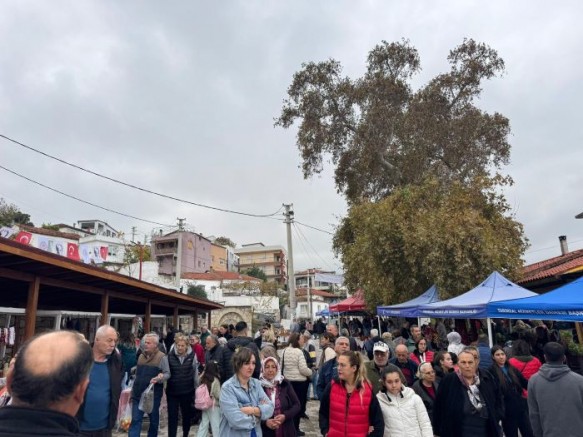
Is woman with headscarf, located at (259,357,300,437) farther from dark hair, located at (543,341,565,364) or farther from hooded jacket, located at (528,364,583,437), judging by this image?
dark hair, located at (543,341,565,364)

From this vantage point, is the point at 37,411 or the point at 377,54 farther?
the point at 377,54

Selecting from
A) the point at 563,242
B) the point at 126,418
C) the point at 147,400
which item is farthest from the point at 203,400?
the point at 563,242

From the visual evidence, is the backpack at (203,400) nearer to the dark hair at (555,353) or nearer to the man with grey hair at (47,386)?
the dark hair at (555,353)

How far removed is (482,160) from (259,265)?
231 feet

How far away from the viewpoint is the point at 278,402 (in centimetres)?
426

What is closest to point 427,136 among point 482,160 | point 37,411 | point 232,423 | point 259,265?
point 482,160

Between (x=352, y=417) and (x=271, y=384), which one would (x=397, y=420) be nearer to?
(x=352, y=417)

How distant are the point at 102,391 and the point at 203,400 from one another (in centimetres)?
167

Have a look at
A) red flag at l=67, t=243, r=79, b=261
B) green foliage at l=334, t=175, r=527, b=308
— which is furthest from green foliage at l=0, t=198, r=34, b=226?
green foliage at l=334, t=175, r=527, b=308

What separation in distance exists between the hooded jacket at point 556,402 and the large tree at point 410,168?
1046cm

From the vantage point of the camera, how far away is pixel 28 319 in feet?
22.9

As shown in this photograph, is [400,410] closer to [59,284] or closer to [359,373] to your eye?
[359,373]

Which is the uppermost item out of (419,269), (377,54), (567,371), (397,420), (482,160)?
(377,54)

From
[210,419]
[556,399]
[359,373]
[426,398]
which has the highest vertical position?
[359,373]
